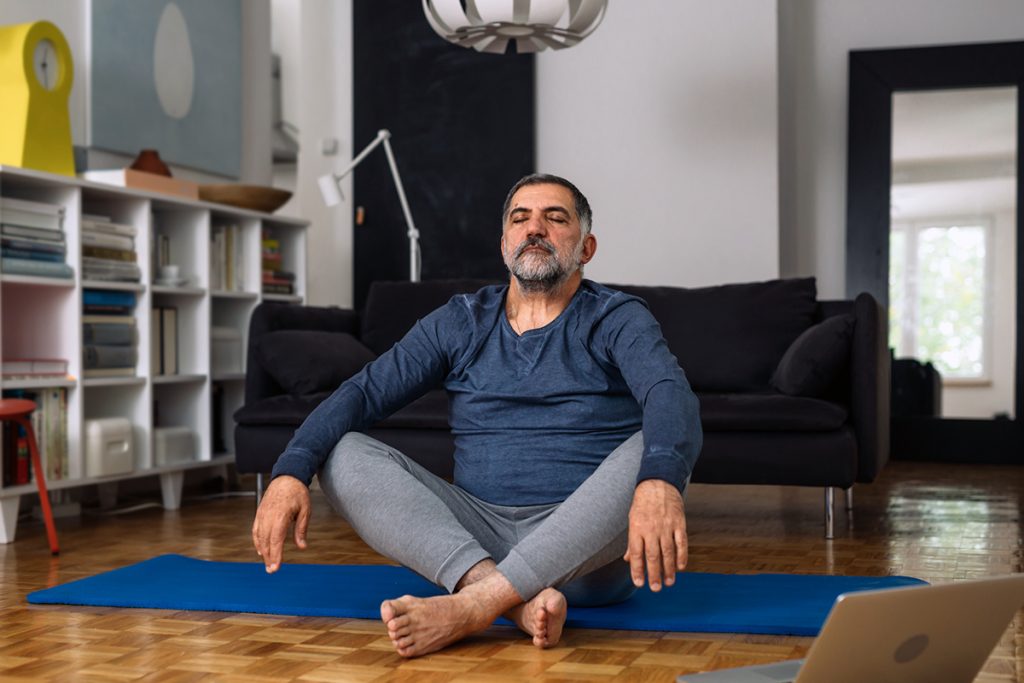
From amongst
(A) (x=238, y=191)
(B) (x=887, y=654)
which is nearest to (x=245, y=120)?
(A) (x=238, y=191)

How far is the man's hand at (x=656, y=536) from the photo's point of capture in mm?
1935

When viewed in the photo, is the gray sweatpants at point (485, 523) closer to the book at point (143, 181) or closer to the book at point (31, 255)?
the book at point (31, 255)

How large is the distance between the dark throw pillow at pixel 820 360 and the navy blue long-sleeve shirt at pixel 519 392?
1.39 meters

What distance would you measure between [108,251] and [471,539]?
250 centimetres

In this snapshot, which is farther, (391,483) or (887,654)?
(391,483)

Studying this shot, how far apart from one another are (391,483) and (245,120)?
3931mm

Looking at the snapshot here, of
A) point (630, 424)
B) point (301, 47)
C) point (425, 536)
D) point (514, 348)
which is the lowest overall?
point (425, 536)

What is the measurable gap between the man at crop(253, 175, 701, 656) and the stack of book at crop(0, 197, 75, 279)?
5.75ft

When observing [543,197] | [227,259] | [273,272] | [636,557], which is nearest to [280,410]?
[227,259]

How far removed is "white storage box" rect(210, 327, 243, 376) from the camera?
4855 millimetres

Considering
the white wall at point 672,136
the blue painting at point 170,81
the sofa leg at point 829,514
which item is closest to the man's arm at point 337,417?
the sofa leg at point 829,514

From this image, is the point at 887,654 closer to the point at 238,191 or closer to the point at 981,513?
the point at 981,513

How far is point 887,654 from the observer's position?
158 centimetres

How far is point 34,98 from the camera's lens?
13.0 ft
